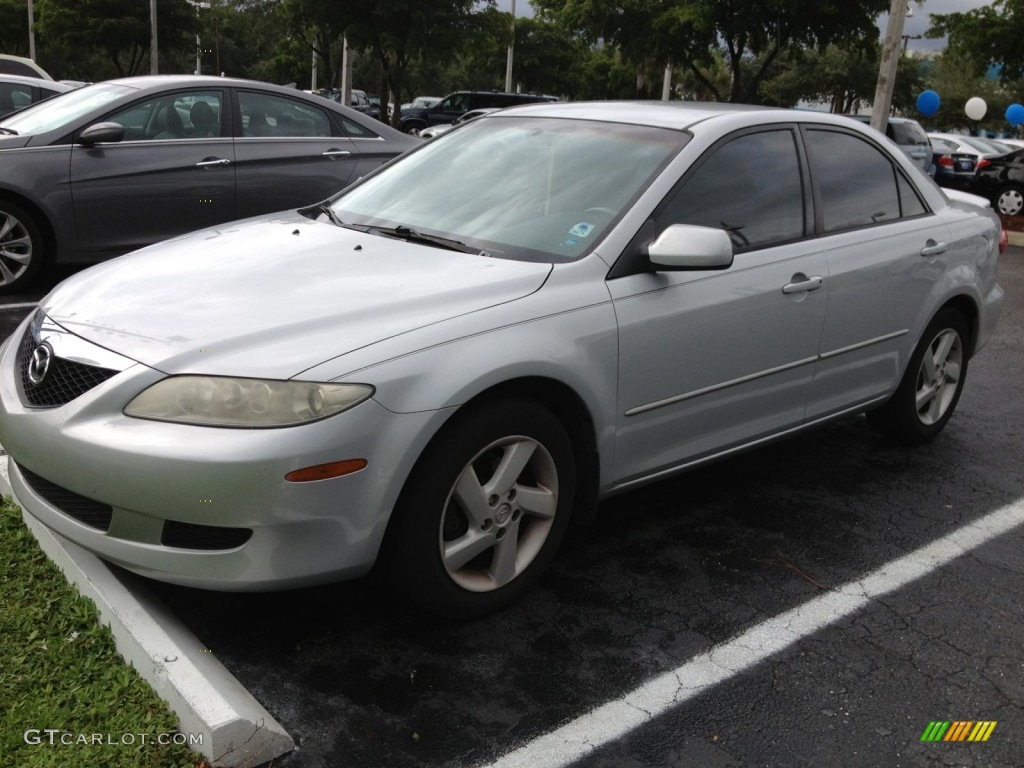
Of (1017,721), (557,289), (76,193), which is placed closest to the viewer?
(1017,721)

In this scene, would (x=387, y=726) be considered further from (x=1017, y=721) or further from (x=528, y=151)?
(x=528, y=151)

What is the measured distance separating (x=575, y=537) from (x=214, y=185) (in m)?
4.73

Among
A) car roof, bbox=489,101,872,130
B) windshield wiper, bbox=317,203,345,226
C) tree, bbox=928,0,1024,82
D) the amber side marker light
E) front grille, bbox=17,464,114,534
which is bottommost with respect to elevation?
front grille, bbox=17,464,114,534

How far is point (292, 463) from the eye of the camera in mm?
2771

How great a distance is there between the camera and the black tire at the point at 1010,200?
16.8m

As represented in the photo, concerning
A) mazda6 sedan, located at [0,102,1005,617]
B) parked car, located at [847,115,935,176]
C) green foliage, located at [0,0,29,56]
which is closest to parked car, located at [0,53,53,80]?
mazda6 sedan, located at [0,102,1005,617]

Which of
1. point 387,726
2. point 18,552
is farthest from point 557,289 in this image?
point 18,552

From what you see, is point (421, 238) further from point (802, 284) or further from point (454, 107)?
point (454, 107)

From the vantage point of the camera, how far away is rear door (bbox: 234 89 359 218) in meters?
7.82

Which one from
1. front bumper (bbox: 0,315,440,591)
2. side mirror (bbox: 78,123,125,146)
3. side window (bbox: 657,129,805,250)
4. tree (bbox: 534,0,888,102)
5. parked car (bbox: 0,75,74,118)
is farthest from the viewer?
tree (bbox: 534,0,888,102)

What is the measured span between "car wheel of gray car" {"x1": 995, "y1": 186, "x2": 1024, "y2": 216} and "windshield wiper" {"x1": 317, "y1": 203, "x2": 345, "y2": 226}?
15.1 metres

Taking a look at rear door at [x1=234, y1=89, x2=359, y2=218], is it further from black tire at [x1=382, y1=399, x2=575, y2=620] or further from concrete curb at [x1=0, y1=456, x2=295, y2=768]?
black tire at [x1=382, y1=399, x2=575, y2=620]

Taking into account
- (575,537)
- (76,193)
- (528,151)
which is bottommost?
(575,537)

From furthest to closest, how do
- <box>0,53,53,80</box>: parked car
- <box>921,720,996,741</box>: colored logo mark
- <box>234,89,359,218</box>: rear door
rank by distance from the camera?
<box>0,53,53,80</box>: parked car → <box>234,89,359,218</box>: rear door → <box>921,720,996,741</box>: colored logo mark
